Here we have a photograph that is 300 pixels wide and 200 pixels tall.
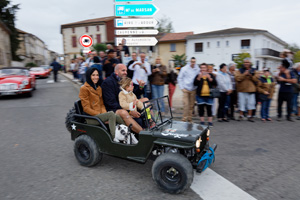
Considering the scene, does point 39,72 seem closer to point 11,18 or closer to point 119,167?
point 11,18

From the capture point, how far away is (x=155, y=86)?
26.8 ft

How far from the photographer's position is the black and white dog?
374 centimetres

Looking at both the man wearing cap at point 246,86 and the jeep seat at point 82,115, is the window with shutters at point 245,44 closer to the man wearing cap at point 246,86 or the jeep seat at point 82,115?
the man wearing cap at point 246,86

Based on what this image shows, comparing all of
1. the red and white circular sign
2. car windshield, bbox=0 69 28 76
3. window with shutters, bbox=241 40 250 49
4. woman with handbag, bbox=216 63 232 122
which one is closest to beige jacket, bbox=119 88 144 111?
woman with handbag, bbox=216 63 232 122

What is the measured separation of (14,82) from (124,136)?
934 cm

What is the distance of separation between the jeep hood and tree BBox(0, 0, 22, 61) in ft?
133

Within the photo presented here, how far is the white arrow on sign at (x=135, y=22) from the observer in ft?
30.7

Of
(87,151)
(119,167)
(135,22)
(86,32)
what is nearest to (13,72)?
(135,22)

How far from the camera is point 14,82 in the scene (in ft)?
35.0

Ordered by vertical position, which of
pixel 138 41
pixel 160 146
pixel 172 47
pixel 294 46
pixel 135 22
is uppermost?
pixel 294 46

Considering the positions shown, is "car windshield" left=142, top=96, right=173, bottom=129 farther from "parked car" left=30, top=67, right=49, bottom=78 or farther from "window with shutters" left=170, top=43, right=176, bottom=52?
"window with shutters" left=170, top=43, right=176, bottom=52

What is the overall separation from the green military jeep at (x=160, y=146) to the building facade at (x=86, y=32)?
48083mm

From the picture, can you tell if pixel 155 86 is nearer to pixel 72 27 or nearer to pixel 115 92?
pixel 115 92

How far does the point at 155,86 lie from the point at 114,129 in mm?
4537
